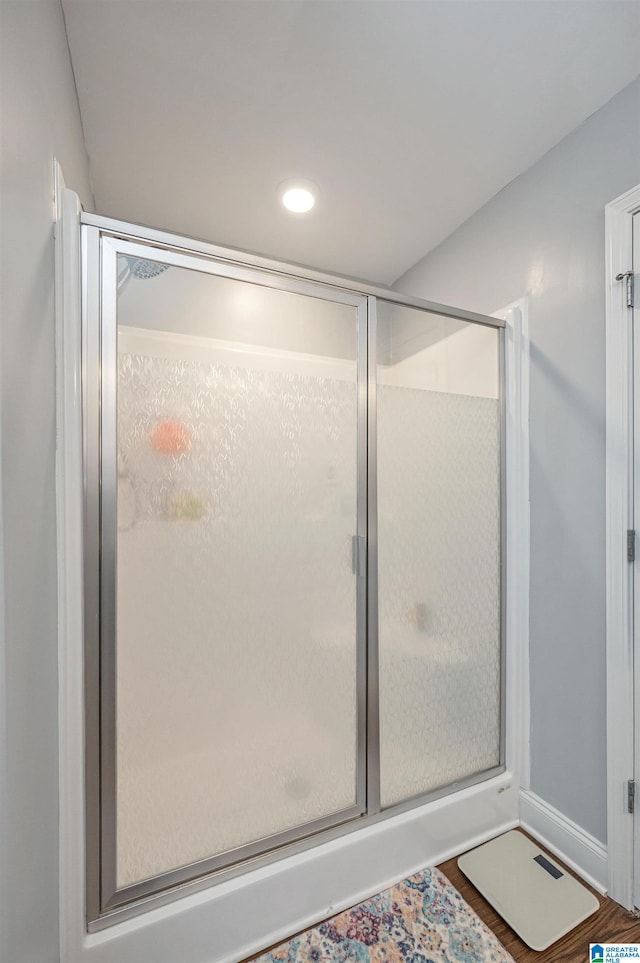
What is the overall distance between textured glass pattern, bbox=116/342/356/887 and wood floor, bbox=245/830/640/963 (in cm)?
50

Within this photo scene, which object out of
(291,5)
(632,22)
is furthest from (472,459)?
(291,5)

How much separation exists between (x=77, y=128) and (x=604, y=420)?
1879 mm

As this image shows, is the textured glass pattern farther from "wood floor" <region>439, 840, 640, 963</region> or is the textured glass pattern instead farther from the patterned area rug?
"wood floor" <region>439, 840, 640, 963</region>

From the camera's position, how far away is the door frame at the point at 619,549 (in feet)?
4.25

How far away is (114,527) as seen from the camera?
3.59 ft

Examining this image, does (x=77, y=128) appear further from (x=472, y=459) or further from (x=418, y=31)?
(x=472, y=459)

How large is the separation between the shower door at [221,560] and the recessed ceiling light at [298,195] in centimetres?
71

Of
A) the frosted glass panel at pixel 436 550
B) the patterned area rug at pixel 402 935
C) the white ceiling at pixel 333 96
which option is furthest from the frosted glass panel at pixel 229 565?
the white ceiling at pixel 333 96

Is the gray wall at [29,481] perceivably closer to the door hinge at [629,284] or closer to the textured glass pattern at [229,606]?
the textured glass pattern at [229,606]

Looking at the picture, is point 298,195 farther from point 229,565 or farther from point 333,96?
point 229,565

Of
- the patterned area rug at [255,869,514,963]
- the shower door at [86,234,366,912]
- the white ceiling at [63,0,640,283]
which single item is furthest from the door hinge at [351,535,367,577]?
the white ceiling at [63,0,640,283]

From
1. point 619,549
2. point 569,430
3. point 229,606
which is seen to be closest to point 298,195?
point 569,430

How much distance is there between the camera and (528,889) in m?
1.36

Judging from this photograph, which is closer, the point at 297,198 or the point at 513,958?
the point at 513,958
